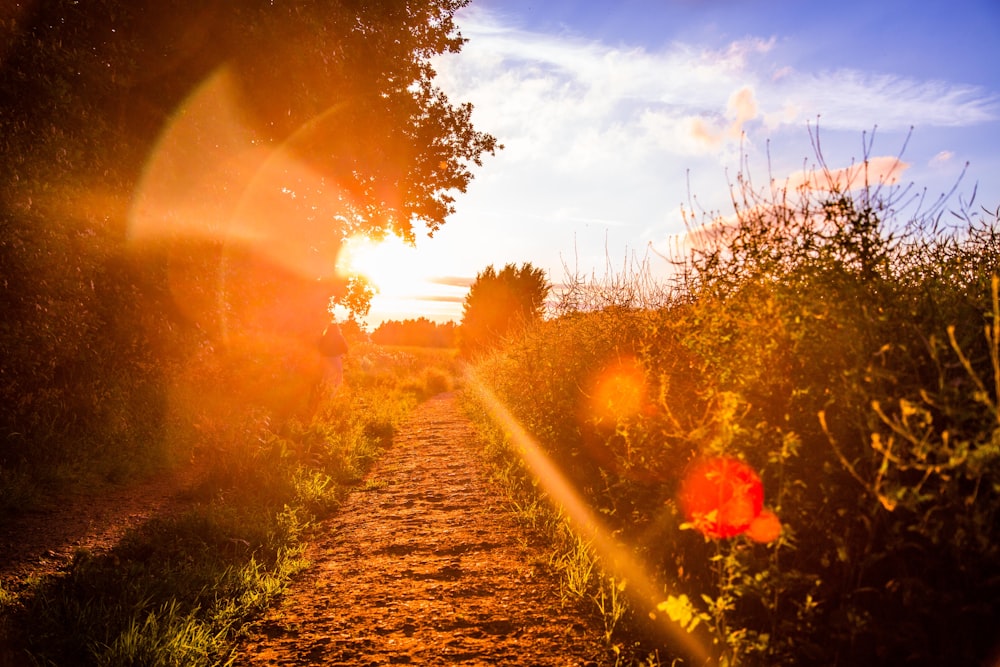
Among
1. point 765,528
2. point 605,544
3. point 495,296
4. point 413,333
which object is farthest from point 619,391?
point 413,333

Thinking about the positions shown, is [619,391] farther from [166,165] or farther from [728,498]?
[166,165]

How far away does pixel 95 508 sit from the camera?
216 inches

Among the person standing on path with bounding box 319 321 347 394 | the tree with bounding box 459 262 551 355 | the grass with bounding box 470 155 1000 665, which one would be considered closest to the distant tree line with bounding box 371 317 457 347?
the tree with bounding box 459 262 551 355

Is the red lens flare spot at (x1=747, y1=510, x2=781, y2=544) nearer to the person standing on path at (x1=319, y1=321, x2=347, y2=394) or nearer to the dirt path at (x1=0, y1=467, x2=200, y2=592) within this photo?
the dirt path at (x1=0, y1=467, x2=200, y2=592)

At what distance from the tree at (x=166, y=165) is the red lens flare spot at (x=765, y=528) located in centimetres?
728

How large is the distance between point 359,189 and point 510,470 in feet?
28.4

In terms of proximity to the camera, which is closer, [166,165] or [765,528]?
[765,528]

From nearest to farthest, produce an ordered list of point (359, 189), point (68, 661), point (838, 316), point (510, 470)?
point (838, 316)
point (68, 661)
point (510, 470)
point (359, 189)

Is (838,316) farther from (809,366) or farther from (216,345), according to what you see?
(216,345)

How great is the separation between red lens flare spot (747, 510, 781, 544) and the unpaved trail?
1.20m

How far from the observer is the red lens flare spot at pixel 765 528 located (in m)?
2.62

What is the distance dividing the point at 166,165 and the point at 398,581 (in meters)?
6.94

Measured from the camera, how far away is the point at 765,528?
8.77 feet

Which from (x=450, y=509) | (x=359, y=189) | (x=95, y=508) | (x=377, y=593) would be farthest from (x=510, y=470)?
(x=359, y=189)
